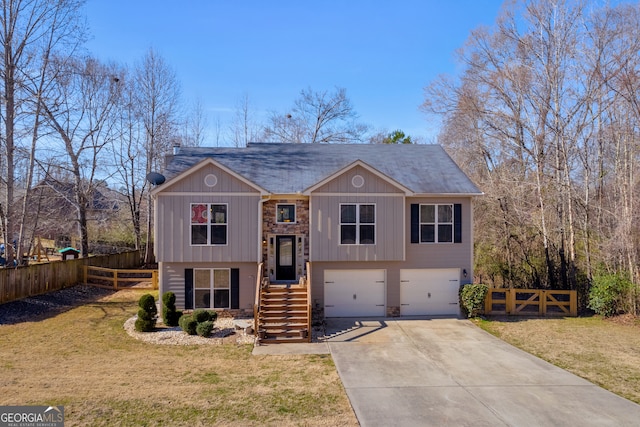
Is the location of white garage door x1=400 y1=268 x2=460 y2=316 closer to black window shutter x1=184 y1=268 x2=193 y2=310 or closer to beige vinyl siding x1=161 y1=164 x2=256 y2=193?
beige vinyl siding x1=161 y1=164 x2=256 y2=193

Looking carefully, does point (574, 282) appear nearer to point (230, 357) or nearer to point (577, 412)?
point (577, 412)

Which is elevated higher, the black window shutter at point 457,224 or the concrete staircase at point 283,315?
the black window shutter at point 457,224

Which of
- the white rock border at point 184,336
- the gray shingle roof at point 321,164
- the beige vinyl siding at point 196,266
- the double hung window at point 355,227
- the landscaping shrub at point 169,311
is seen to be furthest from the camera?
the gray shingle roof at point 321,164

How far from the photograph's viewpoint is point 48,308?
16016 mm

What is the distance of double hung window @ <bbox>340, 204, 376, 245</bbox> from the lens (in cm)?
1478

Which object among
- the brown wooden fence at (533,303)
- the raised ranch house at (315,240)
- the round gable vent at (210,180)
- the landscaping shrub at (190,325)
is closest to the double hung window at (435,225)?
the raised ranch house at (315,240)

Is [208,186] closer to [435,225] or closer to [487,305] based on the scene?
[435,225]

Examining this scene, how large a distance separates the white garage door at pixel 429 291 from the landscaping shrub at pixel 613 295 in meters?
5.37

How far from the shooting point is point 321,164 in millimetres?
17266

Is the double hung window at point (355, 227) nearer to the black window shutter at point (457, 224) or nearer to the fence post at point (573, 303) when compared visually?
the black window shutter at point (457, 224)

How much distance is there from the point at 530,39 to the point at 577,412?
16197 mm

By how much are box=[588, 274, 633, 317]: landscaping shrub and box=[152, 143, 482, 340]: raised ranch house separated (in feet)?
16.3

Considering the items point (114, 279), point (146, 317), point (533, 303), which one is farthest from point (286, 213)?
point (114, 279)

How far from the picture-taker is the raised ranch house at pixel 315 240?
1416 centimetres
